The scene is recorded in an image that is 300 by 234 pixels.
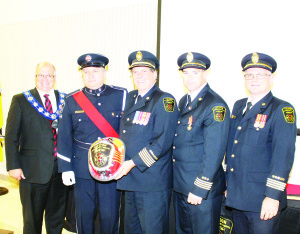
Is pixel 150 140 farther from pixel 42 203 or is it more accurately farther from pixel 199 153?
pixel 42 203

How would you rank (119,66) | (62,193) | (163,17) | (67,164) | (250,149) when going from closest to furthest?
1. (250,149)
2. (67,164)
3. (62,193)
4. (163,17)
5. (119,66)

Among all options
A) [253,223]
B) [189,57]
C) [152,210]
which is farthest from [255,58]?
[152,210]

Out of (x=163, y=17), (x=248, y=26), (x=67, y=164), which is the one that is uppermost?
(x=163, y=17)

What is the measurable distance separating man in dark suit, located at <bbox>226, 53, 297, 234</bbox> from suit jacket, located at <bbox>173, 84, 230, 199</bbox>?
13cm

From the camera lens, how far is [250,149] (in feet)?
5.66

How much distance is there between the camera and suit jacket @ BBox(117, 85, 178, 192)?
187 centimetres

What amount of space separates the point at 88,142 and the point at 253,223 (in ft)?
4.37

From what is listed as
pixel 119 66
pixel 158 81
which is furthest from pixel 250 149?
pixel 119 66

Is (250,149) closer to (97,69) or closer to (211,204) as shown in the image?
(211,204)

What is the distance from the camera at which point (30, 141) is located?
241 cm

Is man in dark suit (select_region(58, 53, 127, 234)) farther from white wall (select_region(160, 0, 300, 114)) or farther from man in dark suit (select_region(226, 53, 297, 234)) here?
white wall (select_region(160, 0, 300, 114))

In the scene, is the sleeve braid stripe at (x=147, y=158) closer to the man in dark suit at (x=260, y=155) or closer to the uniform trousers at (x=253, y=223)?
the man in dark suit at (x=260, y=155)

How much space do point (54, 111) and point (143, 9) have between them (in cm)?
165

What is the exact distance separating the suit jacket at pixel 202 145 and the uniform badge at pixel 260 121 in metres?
0.18
